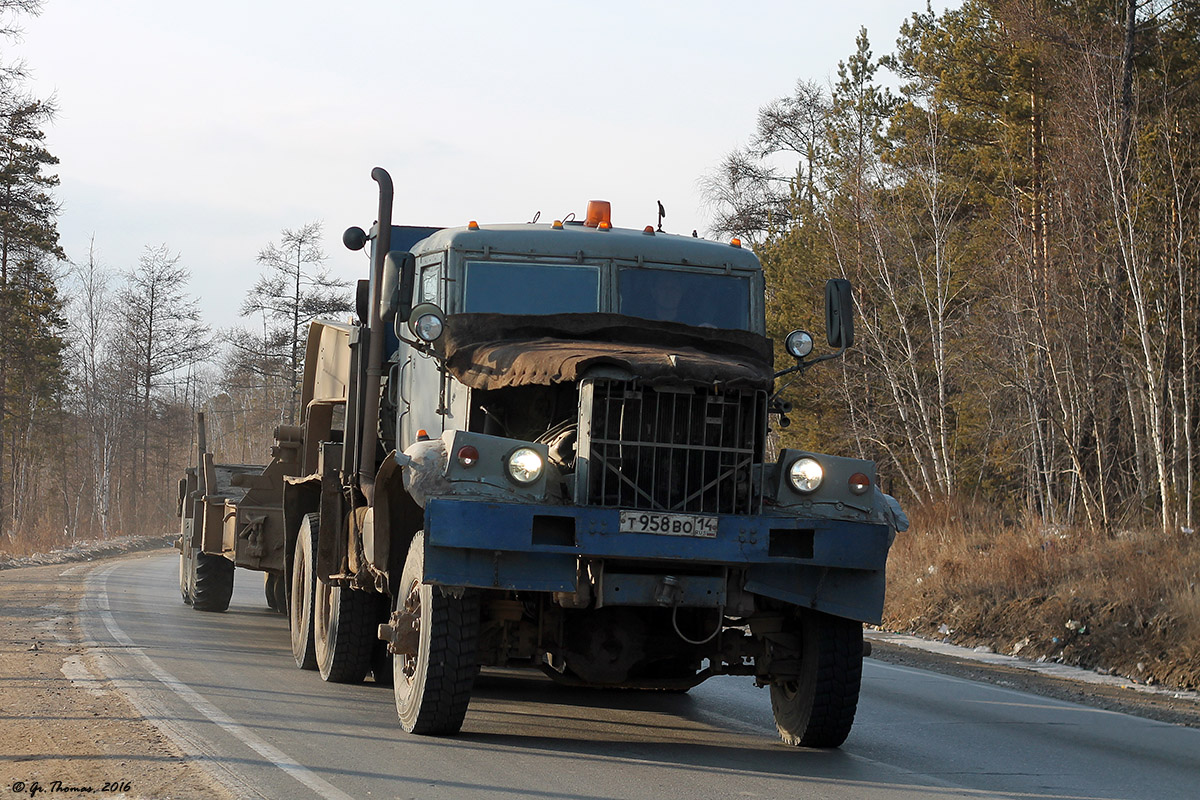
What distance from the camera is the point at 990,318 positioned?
2350 cm

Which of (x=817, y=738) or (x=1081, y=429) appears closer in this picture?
(x=817, y=738)

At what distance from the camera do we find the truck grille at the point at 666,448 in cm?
711

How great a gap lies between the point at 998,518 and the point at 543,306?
43.6ft

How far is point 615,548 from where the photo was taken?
691 centimetres

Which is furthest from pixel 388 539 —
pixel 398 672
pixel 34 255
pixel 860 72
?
pixel 34 255

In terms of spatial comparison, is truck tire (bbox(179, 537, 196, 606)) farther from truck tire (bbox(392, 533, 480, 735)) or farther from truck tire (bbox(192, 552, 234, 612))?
truck tire (bbox(392, 533, 480, 735))

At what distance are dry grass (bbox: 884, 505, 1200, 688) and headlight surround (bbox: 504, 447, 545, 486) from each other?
7.24 meters

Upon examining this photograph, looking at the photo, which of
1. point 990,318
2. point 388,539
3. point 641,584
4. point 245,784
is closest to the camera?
point 245,784

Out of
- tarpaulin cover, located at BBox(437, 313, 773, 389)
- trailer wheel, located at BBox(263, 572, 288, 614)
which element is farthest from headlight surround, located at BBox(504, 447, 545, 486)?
trailer wheel, located at BBox(263, 572, 288, 614)

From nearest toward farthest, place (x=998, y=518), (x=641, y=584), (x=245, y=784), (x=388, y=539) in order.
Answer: (x=245, y=784)
(x=641, y=584)
(x=388, y=539)
(x=998, y=518)

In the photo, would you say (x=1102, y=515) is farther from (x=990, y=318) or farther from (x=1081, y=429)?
(x=990, y=318)

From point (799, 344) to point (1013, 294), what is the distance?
1413 cm

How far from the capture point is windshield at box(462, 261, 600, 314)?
8688 millimetres

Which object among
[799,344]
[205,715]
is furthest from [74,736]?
[799,344]
